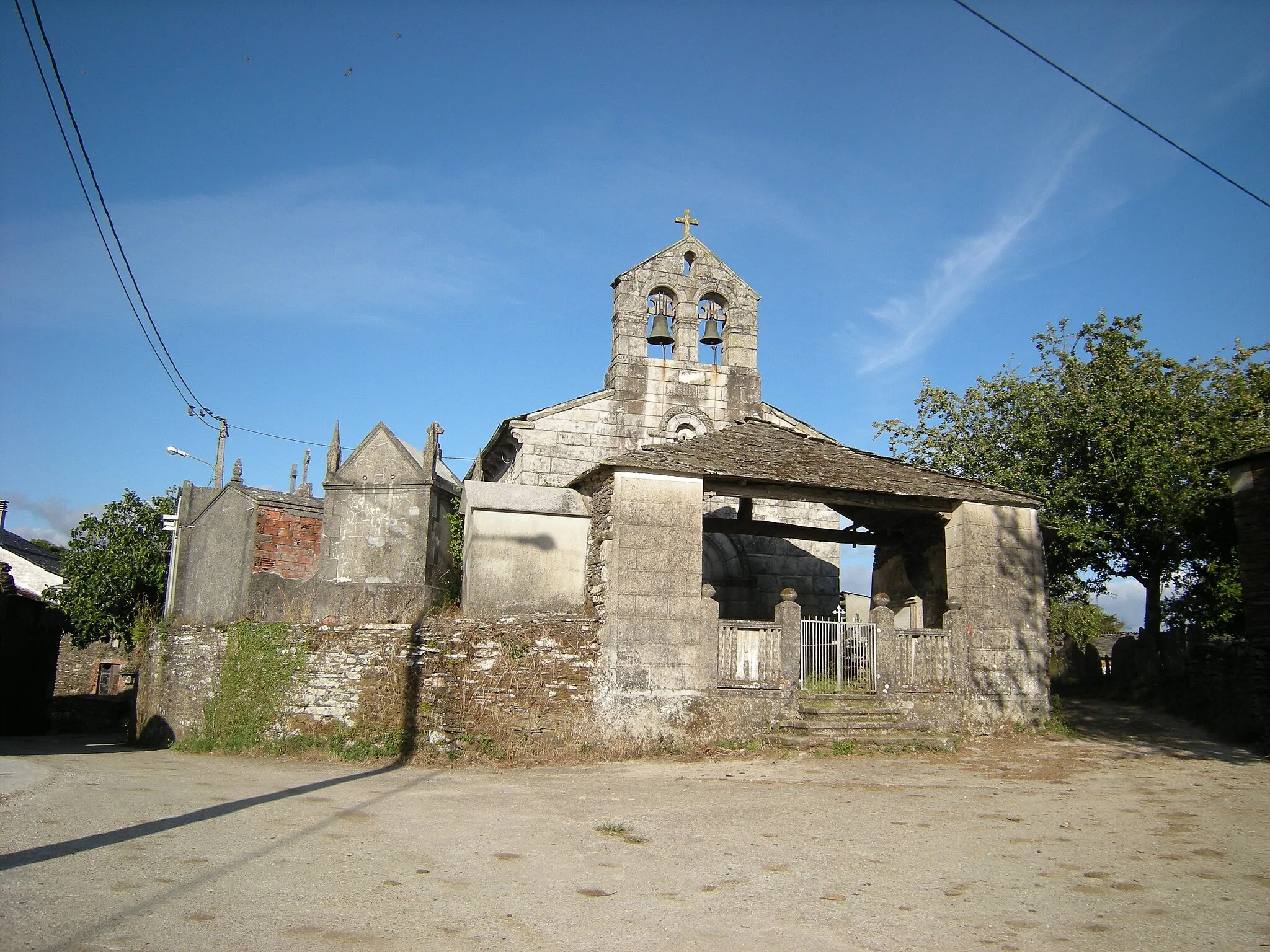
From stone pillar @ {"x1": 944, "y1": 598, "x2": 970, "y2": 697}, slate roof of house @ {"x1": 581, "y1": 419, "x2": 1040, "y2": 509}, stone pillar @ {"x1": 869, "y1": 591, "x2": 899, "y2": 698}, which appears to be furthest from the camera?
stone pillar @ {"x1": 944, "y1": 598, "x2": 970, "y2": 697}

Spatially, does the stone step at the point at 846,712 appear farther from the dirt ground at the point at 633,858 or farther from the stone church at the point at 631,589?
the dirt ground at the point at 633,858

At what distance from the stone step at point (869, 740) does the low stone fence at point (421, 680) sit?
2.60m

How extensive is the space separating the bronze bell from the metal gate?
703 cm

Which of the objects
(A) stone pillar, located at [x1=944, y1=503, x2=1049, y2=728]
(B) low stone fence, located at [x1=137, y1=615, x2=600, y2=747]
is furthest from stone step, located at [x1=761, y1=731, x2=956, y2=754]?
(B) low stone fence, located at [x1=137, y1=615, x2=600, y2=747]

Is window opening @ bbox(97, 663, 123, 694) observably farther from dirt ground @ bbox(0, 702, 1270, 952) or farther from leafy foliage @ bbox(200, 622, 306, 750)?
dirt ground @ bbox(0, 702, 1270, 952)

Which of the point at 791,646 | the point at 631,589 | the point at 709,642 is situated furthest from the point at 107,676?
the point at 791,646

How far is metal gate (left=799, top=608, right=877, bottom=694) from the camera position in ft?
42.9

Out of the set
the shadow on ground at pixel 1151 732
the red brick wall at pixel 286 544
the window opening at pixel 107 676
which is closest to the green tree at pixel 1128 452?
the shadow on ground at pixel 1151 732

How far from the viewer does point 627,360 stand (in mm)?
18344

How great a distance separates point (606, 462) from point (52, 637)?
21067mm

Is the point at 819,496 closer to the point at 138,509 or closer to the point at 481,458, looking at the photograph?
the point at 481,458

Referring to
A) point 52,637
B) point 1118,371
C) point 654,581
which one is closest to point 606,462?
point 654,581

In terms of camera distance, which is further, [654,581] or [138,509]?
[138,509]

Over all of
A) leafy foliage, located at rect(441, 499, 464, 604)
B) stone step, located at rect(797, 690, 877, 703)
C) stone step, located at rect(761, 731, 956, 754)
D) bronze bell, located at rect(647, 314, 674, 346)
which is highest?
bronze bell, located at rect(647, 314, 674, 346)
